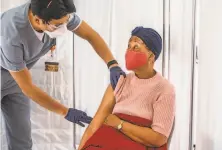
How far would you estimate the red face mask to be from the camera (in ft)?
4.07

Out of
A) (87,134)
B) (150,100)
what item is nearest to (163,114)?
(150,100)

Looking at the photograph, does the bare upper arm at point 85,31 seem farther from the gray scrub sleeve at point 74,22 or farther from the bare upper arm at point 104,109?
the bare upper arm at point 104,109

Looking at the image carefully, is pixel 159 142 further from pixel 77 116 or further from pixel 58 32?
pixel 58 32

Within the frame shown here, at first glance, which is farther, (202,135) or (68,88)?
(68,88)

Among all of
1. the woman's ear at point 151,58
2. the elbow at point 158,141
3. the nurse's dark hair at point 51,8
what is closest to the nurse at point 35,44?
the nurse's dark hair at point 51,8

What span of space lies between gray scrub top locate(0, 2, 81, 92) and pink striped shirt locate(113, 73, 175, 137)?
15.1 inches

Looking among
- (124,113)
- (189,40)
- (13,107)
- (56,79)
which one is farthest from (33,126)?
(189,40)

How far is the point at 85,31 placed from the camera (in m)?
1.46

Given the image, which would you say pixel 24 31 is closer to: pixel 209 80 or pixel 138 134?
pixel 138 134

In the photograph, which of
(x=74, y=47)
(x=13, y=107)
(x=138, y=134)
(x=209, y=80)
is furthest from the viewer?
(x=13, y=107)

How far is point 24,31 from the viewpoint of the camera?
1.40m

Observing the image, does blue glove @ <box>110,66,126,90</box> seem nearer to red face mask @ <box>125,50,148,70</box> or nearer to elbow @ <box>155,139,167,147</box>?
red face mask @ <box>125,50,148,70</box>

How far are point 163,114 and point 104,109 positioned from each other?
0.26 metres

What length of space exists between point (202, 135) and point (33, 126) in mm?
789
